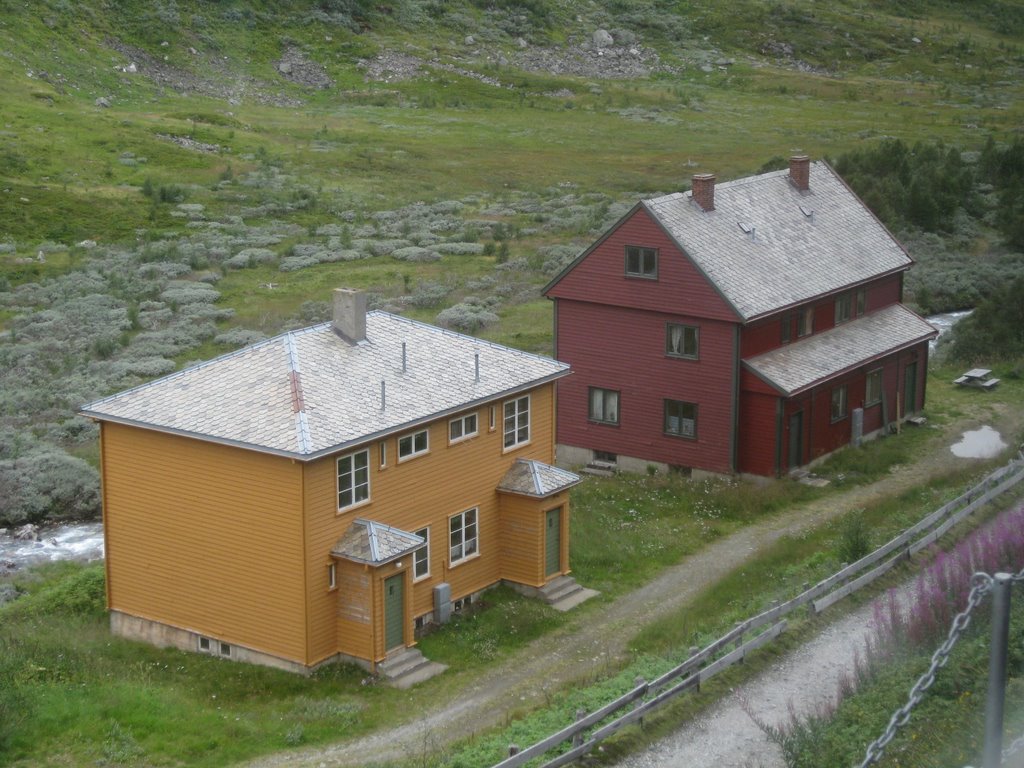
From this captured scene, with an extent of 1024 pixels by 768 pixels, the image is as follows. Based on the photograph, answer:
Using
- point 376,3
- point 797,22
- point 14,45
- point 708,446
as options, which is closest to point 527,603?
point 708,446

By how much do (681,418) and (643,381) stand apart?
1509 millimetres

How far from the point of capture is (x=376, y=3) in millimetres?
127000

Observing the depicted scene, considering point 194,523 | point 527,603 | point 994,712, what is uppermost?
point 994,712

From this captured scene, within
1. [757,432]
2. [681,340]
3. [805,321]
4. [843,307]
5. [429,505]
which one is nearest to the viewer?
[429,505]

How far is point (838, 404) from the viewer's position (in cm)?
4072

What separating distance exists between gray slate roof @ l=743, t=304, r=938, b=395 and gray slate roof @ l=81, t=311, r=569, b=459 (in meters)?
8.82

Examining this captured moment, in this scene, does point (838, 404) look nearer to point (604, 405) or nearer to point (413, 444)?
point (604, 405)

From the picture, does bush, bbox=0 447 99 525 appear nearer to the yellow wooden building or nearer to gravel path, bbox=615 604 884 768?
the yellow wooden building

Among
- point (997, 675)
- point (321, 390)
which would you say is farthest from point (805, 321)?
point (997, 675)

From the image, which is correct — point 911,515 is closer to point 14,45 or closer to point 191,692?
point 191,692

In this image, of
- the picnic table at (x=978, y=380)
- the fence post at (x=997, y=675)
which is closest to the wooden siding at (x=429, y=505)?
the fence post at (x=997, y=675)

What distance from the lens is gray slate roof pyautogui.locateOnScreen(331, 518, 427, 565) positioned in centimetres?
2634

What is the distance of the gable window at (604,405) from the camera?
1596 inches

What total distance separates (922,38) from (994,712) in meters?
143
